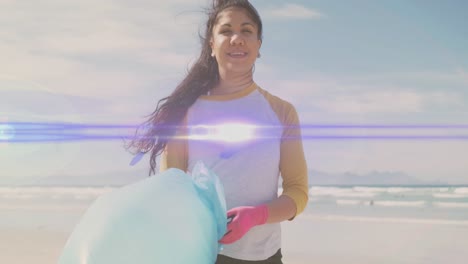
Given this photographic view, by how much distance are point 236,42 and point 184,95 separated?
1.07 feet

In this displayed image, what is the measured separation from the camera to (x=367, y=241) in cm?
805

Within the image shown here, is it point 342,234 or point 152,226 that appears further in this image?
point 342,234

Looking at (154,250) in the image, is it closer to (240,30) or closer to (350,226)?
(240,30)

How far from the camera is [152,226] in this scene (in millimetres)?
1570

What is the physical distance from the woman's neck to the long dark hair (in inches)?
2.0

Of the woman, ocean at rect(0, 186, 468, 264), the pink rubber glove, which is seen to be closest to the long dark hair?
the woman

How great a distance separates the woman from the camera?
222 centimetres

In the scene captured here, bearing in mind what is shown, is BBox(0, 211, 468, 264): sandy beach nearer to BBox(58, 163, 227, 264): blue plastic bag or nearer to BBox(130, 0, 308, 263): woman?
BBox(130, 0, 308, 263): woman

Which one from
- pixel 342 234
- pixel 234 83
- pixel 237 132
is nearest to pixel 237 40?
pixel 234 83

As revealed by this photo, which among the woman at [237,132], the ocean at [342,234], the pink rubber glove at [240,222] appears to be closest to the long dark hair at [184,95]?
the woman at [237,132]

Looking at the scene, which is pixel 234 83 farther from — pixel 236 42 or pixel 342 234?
pixel 342 234

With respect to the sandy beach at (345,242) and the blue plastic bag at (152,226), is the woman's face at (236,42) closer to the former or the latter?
the blue plastic bag at (152,226)

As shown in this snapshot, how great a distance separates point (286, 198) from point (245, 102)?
443 mm

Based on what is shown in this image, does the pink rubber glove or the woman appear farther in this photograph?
the woman
